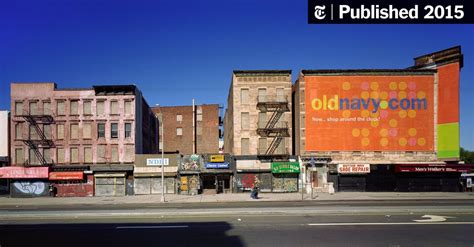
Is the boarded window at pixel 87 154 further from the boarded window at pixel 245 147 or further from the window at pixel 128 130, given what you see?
the boarded window at pixel 245 147

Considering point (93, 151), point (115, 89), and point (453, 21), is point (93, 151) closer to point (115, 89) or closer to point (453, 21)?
point (115, 89)

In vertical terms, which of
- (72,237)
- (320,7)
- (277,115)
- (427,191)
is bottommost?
(427,191)

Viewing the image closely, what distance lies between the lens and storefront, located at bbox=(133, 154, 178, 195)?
44344 millimetres

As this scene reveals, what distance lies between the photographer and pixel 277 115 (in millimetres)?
44750

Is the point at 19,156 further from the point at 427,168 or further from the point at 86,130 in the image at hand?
the point at 427,168

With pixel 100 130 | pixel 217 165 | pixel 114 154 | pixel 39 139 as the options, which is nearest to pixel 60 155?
pixel 39 139

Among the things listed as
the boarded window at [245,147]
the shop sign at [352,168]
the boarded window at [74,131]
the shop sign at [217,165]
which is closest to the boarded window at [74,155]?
the boarded window at [74,131]

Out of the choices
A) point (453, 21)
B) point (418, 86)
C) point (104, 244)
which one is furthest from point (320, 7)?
point (418, 86)

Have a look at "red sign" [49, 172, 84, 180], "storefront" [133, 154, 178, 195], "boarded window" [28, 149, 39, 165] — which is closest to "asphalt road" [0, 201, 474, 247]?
"red sign" [49, 172, 84, 180]

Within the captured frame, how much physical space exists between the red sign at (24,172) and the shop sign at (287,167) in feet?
85.6

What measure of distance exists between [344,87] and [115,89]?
26868mm

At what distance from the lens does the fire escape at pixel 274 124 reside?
44.3 m

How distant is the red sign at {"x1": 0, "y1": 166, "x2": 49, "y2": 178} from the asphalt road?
23406mm

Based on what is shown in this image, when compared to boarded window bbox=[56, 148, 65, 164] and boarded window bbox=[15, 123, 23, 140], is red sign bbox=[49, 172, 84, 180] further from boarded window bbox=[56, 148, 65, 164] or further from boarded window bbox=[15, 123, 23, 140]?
boarded window bbox=[15, 123, 23, 140]
